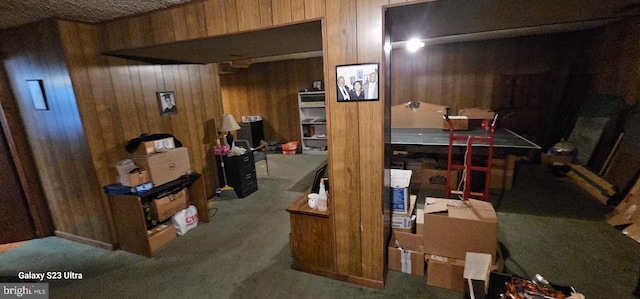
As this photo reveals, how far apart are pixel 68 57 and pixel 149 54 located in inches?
23.5

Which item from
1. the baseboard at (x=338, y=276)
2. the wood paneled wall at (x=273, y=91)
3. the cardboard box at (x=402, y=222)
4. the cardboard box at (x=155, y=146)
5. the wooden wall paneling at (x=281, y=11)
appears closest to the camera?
the wooden wall paneling at (x=281, y=11)

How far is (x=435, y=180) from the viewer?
12.3ft

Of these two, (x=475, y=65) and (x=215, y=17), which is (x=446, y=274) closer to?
(x=215, y=17)

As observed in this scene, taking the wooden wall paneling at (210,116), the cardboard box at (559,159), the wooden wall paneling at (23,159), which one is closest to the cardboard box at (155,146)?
the wooden wall paneling at (210,116)

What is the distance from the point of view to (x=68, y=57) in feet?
7.23

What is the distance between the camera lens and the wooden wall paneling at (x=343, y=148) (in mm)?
1593

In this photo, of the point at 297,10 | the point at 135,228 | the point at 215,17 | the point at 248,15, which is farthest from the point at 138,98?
the point at 297,10

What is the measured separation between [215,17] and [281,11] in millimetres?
518

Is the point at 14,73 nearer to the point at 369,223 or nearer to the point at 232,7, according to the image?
the point at 232,7

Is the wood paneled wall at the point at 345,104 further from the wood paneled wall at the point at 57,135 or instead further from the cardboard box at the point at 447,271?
the wood paneled wall at the point at 57,135

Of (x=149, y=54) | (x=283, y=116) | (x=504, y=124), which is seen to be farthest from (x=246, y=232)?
(x=504, y=124)

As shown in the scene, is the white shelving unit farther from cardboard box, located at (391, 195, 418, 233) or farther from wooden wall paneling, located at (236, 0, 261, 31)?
wooden wall paneling, located at (236, 0, 261, 31)

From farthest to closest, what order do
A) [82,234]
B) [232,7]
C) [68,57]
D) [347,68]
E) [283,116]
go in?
A: 1. [283,116]
2. [82,234]
3. [68,57]
4. [232,7]
5. [347,68]

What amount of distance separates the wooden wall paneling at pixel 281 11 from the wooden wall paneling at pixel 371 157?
1.46 ft
